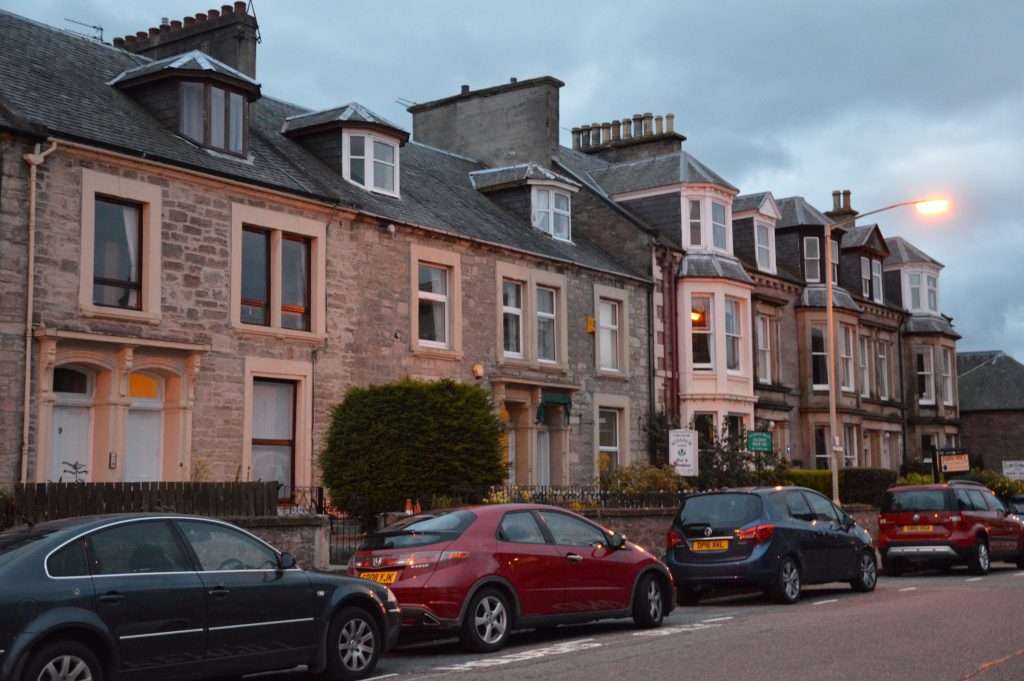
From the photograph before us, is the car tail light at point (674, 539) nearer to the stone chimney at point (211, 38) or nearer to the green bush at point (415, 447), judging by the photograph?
the green bush at point (415, 447)

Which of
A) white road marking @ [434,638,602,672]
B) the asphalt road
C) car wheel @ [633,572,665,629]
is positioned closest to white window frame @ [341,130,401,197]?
the asphalt road

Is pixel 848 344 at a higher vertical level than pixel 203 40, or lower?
lower

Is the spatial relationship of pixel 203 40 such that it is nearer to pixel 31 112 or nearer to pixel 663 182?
pixel 31 112

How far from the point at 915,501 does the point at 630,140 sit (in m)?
19.3

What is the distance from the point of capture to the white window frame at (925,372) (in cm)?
4566

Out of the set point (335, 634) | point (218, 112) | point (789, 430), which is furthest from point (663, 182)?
point (335, 634)

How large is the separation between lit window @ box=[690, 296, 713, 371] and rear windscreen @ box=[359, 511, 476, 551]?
20694mm

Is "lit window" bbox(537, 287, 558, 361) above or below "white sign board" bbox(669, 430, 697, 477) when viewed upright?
above

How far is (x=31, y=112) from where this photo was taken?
18.9 m

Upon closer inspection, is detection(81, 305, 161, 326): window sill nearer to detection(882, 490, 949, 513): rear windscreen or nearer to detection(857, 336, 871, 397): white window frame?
detection(882, 490, 949, 513): rear windscreen

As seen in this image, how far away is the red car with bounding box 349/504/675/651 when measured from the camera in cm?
1236

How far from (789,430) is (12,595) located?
3125 centimetres

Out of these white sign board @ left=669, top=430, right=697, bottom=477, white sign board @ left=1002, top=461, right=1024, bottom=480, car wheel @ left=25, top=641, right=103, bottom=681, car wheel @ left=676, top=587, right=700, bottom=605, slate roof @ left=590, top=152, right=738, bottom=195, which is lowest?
car wheel @ left=676, top=587, right=700, bottom=605

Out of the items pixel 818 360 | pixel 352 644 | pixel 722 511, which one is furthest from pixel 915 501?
pixel 818 360
